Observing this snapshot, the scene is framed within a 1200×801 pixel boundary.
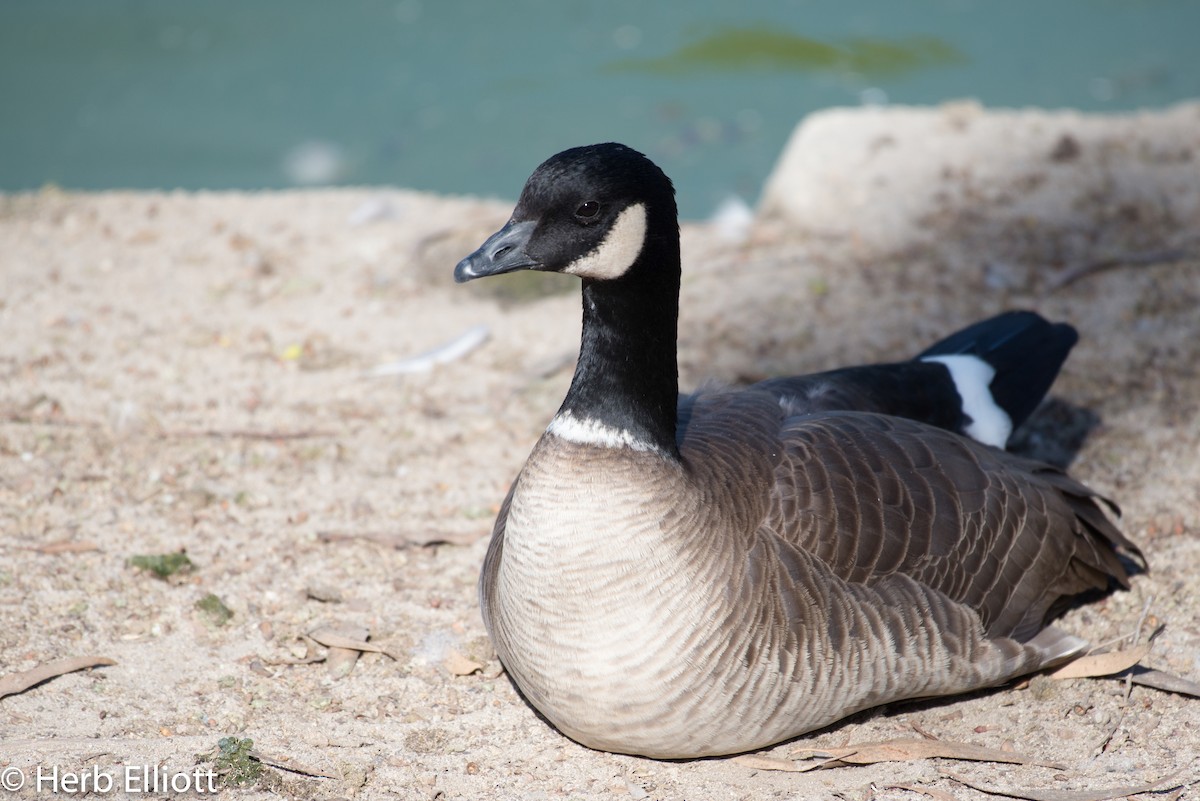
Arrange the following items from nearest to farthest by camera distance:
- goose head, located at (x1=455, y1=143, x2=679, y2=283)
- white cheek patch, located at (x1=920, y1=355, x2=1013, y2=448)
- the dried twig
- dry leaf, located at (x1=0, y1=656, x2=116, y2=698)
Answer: goose head, located at (x1=455, y1=143, x2=679, y2=283) < dry leaf, located at (x1=0, y1=656, x2=116, y2=698) < white cheek patch, located at (x1=920, y1=355, x2=1013, y2=448) < the dried twig

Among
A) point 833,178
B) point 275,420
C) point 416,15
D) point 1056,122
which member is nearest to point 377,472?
point 275,420

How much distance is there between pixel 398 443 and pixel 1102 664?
3102mm

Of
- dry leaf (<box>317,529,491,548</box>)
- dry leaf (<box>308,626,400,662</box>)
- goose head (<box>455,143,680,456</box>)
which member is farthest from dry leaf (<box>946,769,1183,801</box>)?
dry leaf (<box>317,529,491,548</box>)

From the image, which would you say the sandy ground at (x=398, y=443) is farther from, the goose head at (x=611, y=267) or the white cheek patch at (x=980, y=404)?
the goose head at (x=611, y=267)

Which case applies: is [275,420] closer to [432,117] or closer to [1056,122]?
[1056,122]

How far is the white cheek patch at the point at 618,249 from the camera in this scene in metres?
3.30

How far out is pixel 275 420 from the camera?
5605 millimetres

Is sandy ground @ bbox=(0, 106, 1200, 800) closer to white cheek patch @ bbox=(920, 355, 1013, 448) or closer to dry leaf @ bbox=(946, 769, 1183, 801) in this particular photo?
dry leaf @ bbox=(946, 769, 1183, 801)

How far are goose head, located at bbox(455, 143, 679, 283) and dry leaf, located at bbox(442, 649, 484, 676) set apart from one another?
1.47m

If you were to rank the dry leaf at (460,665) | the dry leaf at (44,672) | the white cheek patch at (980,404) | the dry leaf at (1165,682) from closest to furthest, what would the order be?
the dry leaf at (44,672) < the dry leaf at (1165,682) < the dry leaf at (460,665) < the white cheek patch at (980,404)

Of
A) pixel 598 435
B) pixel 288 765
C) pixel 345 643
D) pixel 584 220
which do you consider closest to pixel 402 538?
pixel 345 643

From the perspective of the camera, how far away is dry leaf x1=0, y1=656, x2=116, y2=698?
3707 mm

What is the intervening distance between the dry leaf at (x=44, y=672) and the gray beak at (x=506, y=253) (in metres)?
1.84

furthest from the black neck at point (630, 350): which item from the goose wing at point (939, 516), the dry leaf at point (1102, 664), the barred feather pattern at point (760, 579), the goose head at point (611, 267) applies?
the dry leaf at point (1102, 664)
